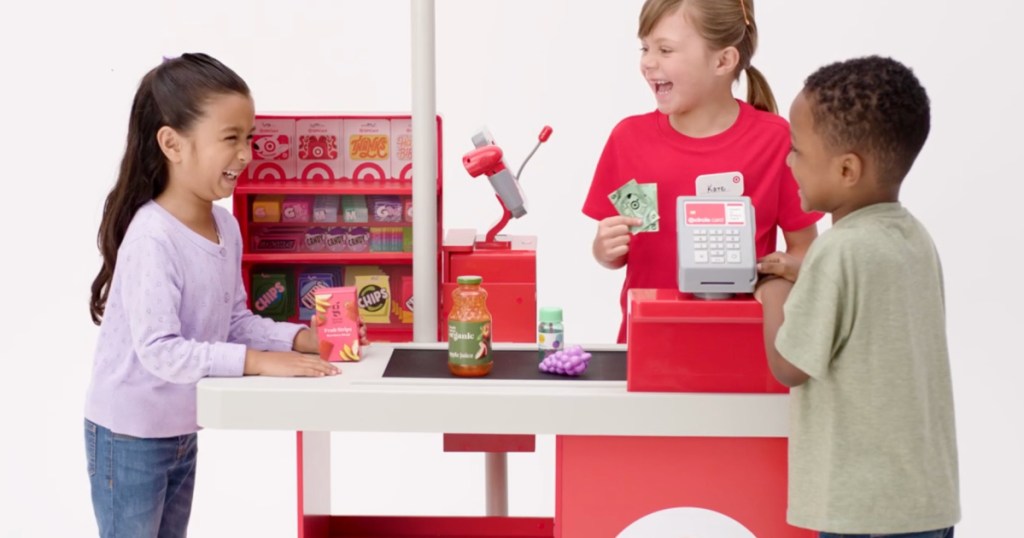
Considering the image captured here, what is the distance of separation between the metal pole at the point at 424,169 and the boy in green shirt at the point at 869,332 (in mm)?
1056

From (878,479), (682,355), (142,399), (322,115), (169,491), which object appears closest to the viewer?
(878,479)

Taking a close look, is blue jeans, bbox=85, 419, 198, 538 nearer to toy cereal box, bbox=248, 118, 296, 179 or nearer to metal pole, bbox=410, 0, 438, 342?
metal pole, bbox=410, 0, 438, 342

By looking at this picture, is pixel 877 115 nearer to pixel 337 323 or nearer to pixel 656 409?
pixel 656 409

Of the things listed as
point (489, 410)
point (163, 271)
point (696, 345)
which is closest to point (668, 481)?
point (696, 345)

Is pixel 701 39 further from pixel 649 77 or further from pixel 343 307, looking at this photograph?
pixel 343 307

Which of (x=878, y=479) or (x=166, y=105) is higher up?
(x=166, y=105)

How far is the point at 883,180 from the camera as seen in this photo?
229 centimetres

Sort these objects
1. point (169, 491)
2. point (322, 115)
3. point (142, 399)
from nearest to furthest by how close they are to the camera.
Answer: point (142, 399) < point (169, 491) < point (322, 115)

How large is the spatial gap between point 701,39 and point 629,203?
1.41 ft

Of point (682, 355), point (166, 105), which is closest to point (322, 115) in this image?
point (166, 105)

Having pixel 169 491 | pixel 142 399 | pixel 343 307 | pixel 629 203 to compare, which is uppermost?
pixel 629 203

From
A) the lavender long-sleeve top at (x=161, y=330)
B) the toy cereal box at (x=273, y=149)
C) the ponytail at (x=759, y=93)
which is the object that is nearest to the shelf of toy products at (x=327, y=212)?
the toy cereal box at (x=273, y=149)

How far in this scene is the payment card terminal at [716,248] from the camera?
8.13ft

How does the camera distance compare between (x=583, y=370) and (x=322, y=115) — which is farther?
(x=322, y=115)
